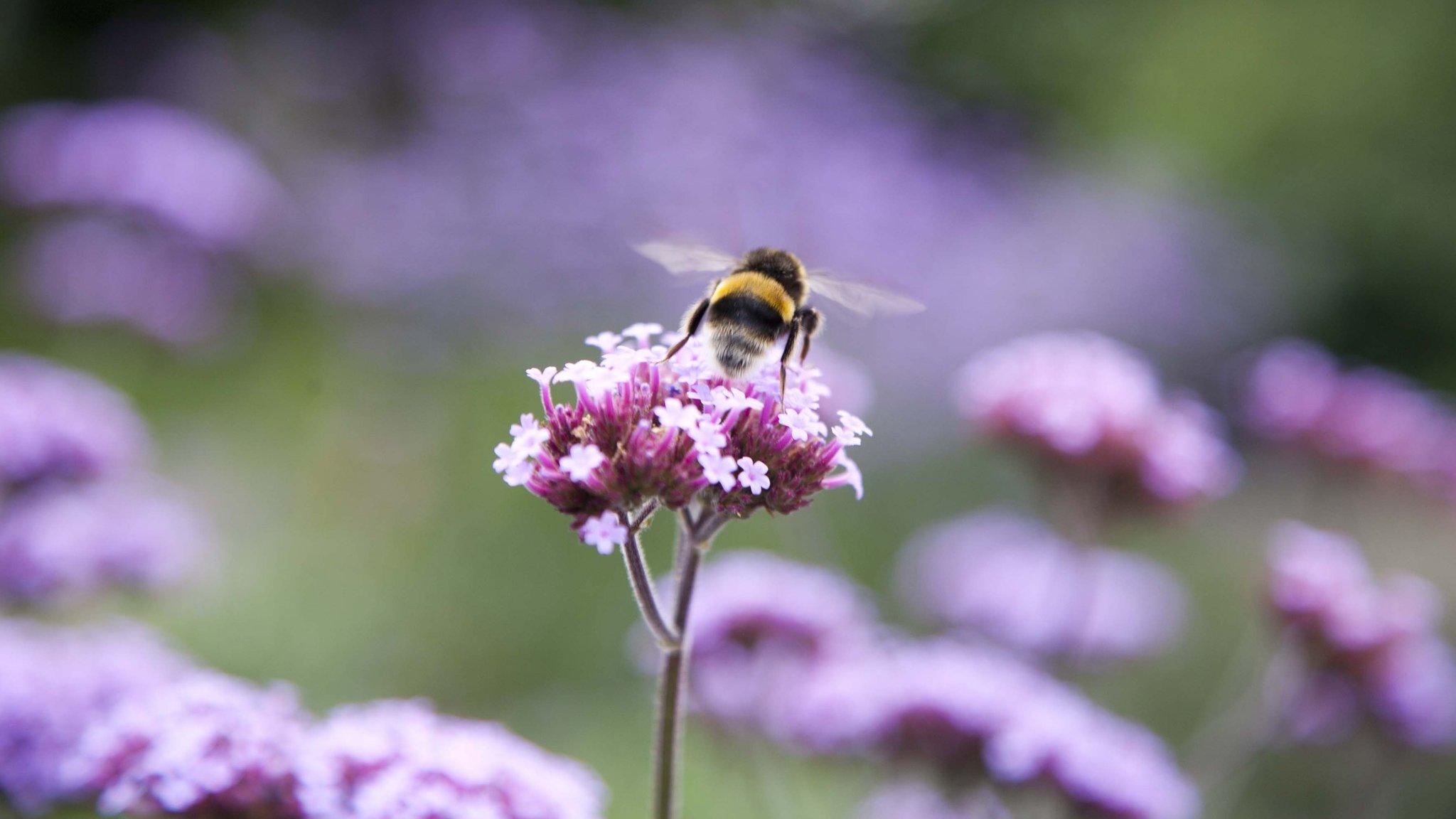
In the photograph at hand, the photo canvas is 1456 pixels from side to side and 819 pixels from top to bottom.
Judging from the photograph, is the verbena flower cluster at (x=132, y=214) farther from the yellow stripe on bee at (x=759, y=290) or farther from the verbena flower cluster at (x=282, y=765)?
the yellow stripe on bee at (x=759, y=290)

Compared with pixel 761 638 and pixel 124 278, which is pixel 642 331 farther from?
pixel 124 278

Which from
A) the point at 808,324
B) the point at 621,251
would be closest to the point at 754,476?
the point at 808,324

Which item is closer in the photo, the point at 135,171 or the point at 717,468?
the point at 717,468

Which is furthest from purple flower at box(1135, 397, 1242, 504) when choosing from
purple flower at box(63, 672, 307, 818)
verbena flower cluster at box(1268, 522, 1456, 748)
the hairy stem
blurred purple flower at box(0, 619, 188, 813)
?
blurred purple flower at box(0, 619, 188, 813)

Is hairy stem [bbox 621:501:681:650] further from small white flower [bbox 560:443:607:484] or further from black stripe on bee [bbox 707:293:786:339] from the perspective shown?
black stripe on bee [bbox 707:293:786:339]

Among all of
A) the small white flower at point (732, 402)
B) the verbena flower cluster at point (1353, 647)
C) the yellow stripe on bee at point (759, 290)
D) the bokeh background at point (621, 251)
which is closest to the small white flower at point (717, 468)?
the small white flower at point (732, 402)

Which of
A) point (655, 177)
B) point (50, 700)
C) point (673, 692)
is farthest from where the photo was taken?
point (655, 177)
